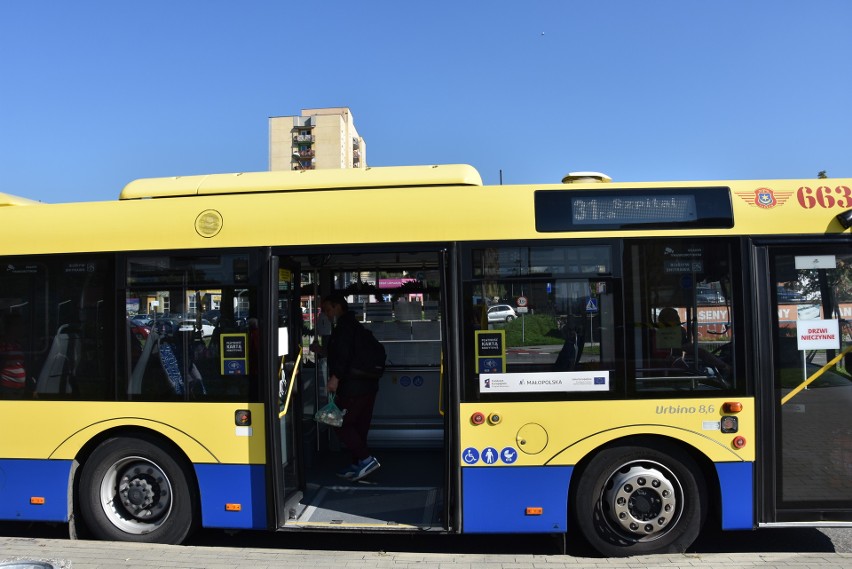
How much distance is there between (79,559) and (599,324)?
4.02m

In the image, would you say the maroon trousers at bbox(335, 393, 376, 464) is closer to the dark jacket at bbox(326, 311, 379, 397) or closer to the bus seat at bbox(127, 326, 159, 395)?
the dark jacket at bbox(326, 311, 379, 397)

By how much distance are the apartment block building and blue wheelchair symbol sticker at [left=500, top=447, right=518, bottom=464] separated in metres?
84.2

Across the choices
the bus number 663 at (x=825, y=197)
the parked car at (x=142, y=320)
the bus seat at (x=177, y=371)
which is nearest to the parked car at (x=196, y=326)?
the bus seat at (x=177, y=371)

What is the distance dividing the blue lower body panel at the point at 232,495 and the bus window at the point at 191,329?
55 centimetres

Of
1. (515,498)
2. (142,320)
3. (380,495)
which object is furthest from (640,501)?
(142,320)

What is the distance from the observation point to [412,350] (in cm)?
744

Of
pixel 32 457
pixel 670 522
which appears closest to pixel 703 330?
pixel 670 522

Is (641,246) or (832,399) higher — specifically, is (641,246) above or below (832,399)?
above

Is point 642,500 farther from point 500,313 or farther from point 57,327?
point 57,327

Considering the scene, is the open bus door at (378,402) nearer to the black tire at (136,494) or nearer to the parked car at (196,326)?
the parked car at (196,326)

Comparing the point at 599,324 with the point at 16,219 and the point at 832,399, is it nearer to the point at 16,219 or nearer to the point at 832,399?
the point at 832,399

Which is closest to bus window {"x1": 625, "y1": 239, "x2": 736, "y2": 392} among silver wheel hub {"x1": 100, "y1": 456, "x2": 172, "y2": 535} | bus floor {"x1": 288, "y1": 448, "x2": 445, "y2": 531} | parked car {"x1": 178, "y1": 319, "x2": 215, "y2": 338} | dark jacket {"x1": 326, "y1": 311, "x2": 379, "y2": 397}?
bus floor {"x1": 288, "y1": 448, "x2": 445, "y2": 531}

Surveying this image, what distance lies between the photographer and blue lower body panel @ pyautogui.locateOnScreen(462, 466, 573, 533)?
14.7 ft

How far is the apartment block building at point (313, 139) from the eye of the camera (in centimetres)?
9038
